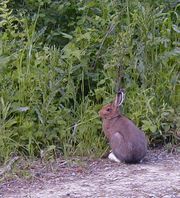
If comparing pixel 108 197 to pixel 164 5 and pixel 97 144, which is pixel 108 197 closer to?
pixel 97 144

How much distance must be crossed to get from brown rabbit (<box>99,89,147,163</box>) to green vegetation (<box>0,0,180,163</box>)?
212 mm

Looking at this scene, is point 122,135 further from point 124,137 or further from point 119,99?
point 119,99

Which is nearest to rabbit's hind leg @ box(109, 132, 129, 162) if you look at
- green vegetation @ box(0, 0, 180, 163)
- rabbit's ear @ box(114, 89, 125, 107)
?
green vegetation @ box(0, 0, 180, 163)

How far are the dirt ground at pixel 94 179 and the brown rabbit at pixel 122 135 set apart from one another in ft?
0.31

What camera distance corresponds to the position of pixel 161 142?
7500 millimetres

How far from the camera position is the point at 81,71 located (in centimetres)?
798

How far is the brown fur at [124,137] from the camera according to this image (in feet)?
22.4

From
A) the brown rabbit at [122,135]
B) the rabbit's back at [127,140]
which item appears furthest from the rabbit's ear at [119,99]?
the rabbit's back at [127,140]

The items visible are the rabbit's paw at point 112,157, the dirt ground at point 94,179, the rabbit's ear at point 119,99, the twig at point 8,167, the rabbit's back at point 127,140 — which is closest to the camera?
the dirt ground at point 94,179

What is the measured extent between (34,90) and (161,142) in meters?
1.32

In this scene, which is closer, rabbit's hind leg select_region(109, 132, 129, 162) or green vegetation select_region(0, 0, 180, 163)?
rabbit's hind leg select_region(109, 132, 129, 162)

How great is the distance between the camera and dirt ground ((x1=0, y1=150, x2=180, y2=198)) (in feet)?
19.6

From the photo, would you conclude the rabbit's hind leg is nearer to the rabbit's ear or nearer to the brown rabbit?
the brown rabbit

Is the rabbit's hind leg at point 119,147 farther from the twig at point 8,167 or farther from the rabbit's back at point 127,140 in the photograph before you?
the twig at point 8,167
